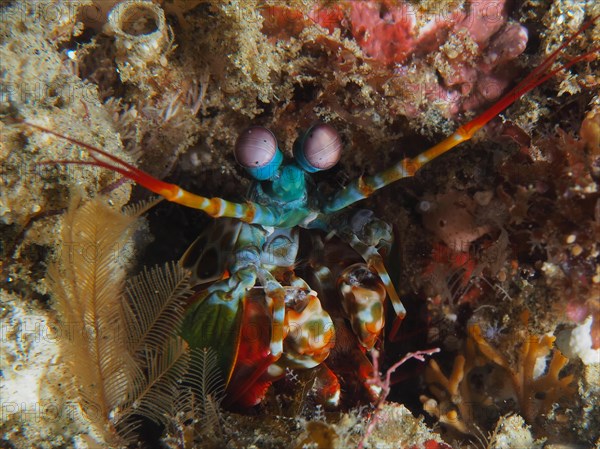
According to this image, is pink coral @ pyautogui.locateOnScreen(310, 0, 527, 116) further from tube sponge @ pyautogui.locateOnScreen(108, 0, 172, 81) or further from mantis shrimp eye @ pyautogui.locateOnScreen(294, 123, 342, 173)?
tube sponge @ pyautogui.locateOnScreen(108, 0, 172, 81)

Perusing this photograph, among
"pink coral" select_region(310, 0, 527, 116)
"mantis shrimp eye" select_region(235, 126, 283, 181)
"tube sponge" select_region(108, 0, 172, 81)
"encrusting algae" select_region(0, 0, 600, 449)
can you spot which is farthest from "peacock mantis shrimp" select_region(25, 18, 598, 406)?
"tube sponge" select_region(108, 0, 172, 81)

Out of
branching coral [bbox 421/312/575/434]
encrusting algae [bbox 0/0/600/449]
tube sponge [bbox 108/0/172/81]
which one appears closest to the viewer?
encrusting algae [bbox 0/0/600/449]

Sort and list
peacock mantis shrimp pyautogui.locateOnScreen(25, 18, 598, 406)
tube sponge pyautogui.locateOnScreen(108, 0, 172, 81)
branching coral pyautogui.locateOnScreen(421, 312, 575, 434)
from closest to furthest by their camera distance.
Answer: peacock mantis shrimp pyautogui.locateOnScreen(25, 18, 598, 406) → tube sponge pyautogui.locateOnScreen(108, 0, 172, 81) → branching coral pyautogui.locateOnScreen(421, 312, 575, 434)

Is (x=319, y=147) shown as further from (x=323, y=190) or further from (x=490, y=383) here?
(x=490, y=383)

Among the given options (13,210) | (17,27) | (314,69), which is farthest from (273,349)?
(17,27)

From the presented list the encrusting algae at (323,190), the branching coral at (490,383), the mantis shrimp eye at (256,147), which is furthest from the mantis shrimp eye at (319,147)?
the branching coral at (490,383)

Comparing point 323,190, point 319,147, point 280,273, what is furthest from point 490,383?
point 319,147

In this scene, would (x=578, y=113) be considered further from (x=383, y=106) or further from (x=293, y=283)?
(x=293, y=283)
